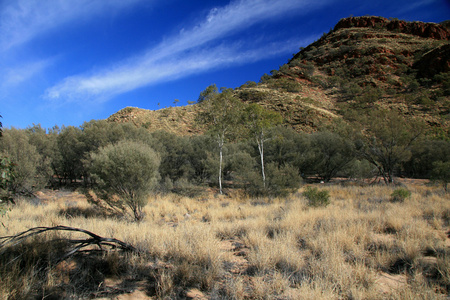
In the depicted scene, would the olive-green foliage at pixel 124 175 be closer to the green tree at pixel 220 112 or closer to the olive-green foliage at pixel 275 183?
the olive-green foliage at pixel 275 183

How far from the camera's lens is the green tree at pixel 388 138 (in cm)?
1666

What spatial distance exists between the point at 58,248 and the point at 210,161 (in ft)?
51.6

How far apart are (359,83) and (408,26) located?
46.1 metres

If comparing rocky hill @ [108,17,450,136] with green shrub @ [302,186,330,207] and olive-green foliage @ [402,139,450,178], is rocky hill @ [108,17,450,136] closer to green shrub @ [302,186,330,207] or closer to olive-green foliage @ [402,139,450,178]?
olive-green foliage @ [402,139,450,178]

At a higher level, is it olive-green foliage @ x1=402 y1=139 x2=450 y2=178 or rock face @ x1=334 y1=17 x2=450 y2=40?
rock face @ x1=334 y1=17 x2=450 y2=40

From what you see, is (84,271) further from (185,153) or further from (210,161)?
(185,153)

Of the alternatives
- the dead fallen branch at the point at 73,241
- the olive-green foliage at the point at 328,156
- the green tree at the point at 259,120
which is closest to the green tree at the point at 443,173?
the olive-green foliage at the point at 328,156

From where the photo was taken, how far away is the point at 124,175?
8148mm

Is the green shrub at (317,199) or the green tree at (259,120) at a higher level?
the green tree at (259,120)

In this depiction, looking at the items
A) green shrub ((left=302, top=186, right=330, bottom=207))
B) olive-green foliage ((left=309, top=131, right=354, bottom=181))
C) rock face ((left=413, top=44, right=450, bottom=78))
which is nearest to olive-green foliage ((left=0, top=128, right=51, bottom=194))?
green shrub ((left=302, top=186, right=330, bottom=207))

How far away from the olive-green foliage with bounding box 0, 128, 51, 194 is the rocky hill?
1019 inches

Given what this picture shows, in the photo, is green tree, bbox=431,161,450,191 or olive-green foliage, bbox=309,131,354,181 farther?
olive-green foliage, bbox=309,131,354,181

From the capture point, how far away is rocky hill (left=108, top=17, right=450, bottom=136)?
42.2 metres

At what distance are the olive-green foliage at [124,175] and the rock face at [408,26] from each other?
10437 cm
